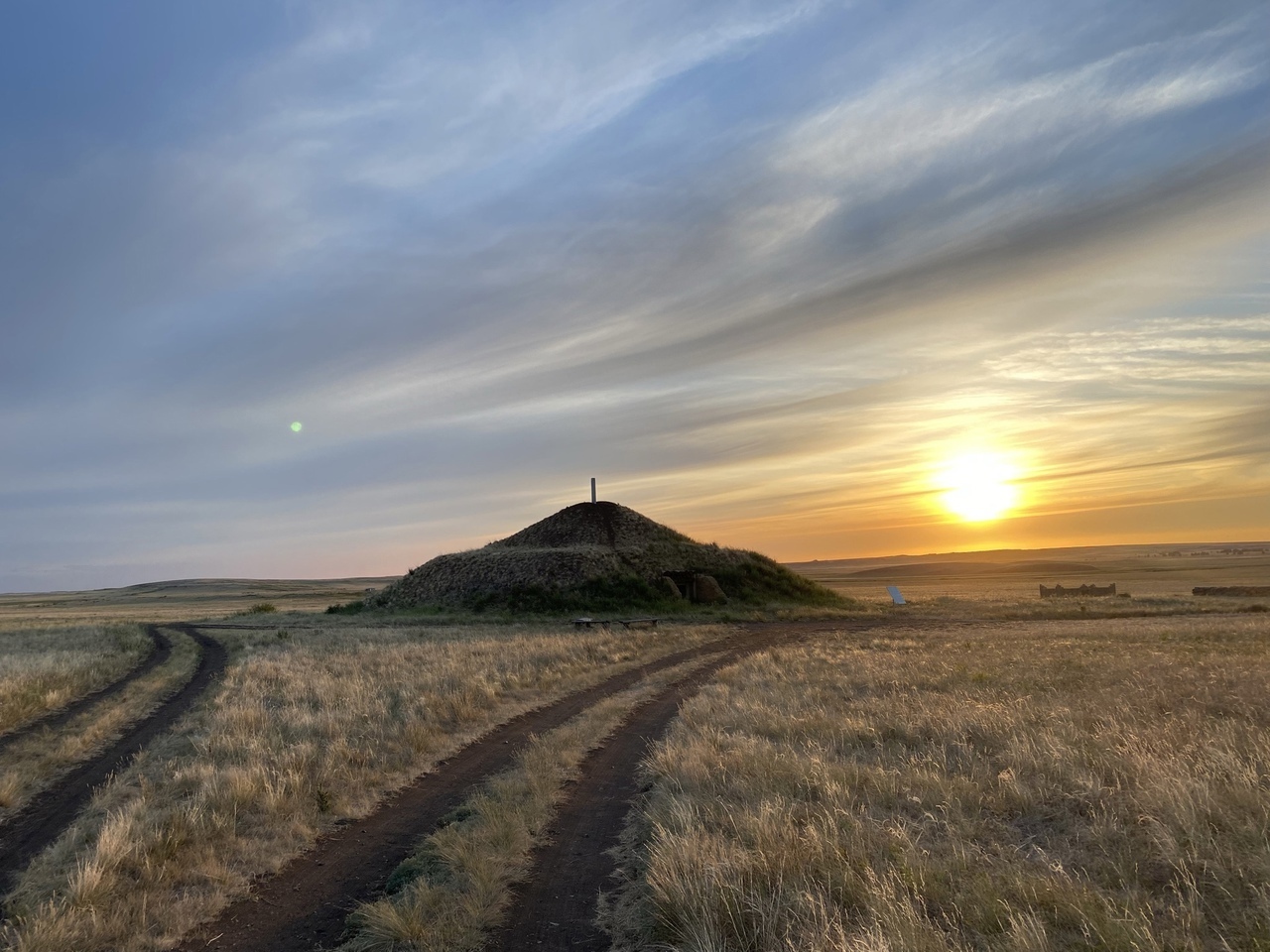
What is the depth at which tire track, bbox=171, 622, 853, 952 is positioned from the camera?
6934 mm

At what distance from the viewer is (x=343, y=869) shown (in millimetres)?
8383

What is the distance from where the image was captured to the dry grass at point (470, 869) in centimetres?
649

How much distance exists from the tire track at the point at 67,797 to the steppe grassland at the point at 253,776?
35 centimetres

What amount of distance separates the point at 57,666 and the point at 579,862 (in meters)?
23.6

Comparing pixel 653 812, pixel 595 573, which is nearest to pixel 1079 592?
pixel 595 573

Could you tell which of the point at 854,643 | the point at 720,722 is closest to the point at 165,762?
the point at 720,722

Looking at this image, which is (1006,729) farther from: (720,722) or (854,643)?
(854,643)

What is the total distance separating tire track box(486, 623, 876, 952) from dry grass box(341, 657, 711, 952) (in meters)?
0.20

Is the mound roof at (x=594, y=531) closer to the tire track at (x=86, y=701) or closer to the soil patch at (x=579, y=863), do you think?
the tire track at (x=86, y=701)

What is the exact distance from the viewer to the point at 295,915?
24.1ft

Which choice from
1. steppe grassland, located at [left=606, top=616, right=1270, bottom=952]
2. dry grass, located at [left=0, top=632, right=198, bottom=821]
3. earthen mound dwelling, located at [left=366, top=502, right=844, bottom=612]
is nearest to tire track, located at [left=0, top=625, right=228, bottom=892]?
dry grass, located at [left=0, top=632, right=198, bottom=821]

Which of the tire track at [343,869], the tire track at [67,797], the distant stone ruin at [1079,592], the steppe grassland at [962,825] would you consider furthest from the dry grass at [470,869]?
the distant stone ruin at [1079,592]

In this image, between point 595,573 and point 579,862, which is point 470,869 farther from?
point 595,573

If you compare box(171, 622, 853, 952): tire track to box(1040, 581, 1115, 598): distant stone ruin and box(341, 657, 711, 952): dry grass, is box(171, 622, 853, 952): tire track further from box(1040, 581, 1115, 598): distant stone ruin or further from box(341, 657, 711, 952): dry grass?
box(1040, 581, 1115, 598): distant stone ruin
